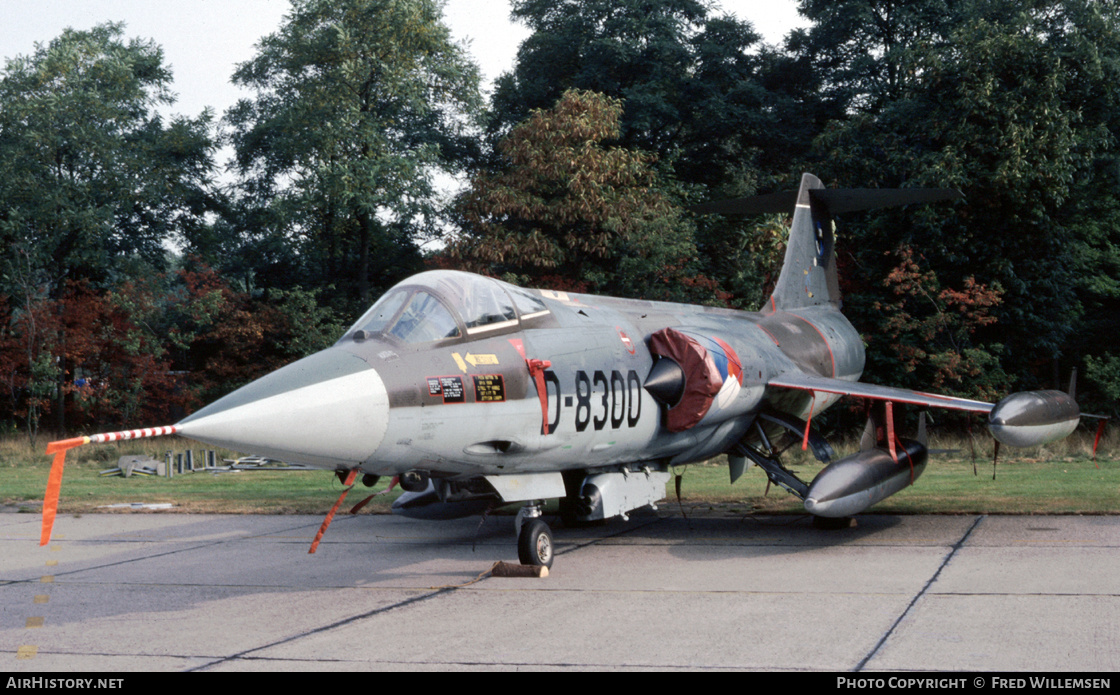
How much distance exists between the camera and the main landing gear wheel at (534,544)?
350 inches

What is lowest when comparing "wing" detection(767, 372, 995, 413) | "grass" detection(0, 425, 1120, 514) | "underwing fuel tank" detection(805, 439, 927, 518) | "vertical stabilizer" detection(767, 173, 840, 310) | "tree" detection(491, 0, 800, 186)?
"grass" detection(0, 425, 1120, 514)

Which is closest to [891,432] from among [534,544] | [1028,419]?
[1028,419]

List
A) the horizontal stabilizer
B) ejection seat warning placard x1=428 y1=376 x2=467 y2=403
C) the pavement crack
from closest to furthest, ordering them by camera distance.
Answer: the pavement crack, ejection seat warning placard x1=428 y1=376 x2=467 y2=403, the horizontal stabilizer

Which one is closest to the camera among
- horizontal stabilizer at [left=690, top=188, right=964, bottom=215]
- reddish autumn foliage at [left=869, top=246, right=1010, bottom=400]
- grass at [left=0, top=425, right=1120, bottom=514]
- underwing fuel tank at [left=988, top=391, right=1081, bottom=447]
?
underwing fuel tank at [left=988, top=391, right=1081, bottom=447]

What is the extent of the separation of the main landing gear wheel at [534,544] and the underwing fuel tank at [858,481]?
2.85m

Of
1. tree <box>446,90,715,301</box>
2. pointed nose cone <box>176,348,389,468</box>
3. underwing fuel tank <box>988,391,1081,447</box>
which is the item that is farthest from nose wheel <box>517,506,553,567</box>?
tree <box>446,90,715,301</box>

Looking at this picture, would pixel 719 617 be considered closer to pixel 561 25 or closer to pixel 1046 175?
pixel 1046 175

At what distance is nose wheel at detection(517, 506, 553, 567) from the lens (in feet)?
29.2

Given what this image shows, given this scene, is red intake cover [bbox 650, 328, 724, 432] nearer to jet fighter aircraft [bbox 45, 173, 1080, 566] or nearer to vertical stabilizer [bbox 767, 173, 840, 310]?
jet fighter aircraft [bbox 45, 173, 1080, 566]

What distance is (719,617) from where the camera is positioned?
7020 millimetres

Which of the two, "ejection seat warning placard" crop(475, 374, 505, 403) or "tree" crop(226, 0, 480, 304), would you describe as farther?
"tree" crop(226, 0, 480, 304)

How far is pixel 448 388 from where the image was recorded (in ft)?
25.8

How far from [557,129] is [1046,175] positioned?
41.1ft

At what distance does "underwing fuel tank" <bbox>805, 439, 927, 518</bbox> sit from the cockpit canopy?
374cm
